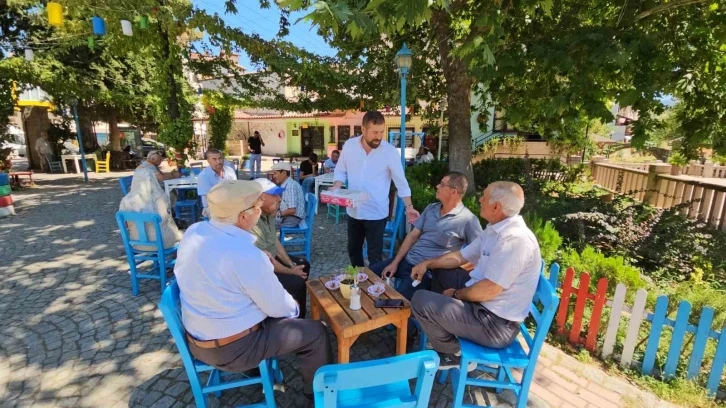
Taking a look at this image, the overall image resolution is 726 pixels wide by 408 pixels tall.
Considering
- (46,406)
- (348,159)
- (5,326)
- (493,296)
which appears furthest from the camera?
(348,159)

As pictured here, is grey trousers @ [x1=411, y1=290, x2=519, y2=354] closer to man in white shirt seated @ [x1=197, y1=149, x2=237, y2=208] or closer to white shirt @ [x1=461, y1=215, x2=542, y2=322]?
white shirt @ [x1=461, y1=215, x2=542, y2=322]

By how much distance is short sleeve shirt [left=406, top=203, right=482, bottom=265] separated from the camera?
2869 millimetres

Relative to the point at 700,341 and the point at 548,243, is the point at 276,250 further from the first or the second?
the point at 700,341

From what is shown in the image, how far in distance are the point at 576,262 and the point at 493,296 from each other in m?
1.81

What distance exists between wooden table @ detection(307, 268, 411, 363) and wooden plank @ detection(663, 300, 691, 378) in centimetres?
197

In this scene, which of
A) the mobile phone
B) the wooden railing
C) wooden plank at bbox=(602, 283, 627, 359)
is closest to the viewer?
the mobile phone

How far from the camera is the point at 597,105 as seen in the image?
13.2 ft

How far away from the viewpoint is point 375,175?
3.25 m

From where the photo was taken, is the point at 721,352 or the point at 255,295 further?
the point at 721,352

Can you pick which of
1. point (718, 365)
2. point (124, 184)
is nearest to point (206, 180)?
point (124, 184)

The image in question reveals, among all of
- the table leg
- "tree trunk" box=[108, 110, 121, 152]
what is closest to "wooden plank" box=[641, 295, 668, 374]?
the table leg

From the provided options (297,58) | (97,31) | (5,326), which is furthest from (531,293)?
(97,31)

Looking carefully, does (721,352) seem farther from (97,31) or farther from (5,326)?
(97,31)

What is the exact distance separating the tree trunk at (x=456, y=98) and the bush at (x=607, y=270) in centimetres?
374
